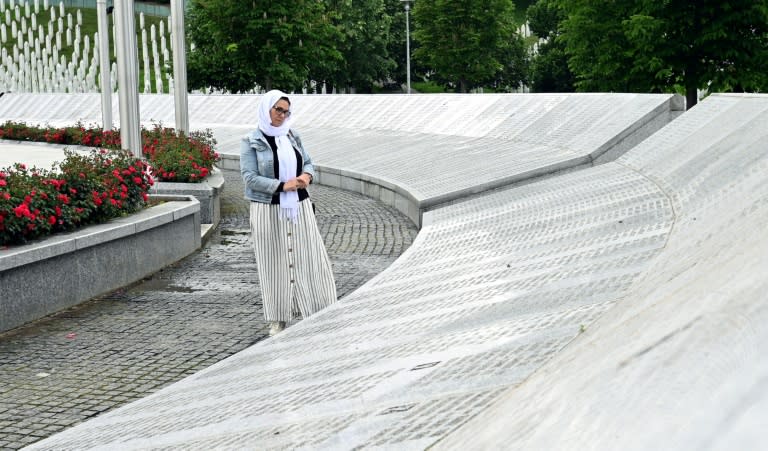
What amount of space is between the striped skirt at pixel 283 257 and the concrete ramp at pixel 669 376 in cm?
323

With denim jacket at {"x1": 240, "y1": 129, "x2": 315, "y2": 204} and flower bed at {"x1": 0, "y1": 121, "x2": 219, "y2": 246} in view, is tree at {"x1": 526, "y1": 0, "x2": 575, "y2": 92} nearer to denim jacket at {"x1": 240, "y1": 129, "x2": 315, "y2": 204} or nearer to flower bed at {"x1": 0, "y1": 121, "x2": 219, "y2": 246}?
flower bed at {"x1": 0, "y1": 121, "x2": 219, "y2": 246}

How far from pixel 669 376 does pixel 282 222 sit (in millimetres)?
4923

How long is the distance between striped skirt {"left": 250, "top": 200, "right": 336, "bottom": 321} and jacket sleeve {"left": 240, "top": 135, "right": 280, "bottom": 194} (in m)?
0.17

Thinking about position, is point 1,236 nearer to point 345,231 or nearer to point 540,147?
point 345,231

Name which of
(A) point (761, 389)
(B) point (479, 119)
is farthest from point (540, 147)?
(A) point (761, 389)

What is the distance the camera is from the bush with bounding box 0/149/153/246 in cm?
786

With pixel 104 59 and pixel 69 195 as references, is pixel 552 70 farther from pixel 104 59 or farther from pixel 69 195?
pixel 69 195

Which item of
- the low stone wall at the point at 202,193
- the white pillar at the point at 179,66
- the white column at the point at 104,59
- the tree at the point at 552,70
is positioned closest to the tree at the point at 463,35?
the tree at the point at 552,70

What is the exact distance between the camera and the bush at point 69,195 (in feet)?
25.8

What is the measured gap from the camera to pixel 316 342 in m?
5.78

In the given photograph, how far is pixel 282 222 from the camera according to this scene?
273 inches

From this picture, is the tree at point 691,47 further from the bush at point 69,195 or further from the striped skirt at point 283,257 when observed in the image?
the striped skirt at point 283,257

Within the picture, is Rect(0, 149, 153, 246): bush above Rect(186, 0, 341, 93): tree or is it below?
below

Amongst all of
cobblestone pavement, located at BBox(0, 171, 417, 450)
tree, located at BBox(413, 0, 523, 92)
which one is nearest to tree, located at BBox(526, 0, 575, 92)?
tree, located at BBox(413, 0, 523, 92)
